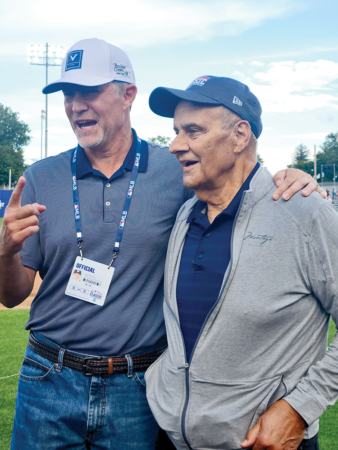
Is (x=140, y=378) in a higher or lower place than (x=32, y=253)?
lower

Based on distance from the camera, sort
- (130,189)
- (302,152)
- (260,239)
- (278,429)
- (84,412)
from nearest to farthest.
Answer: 1. (278,429)
2. (260,239)
3. (84,412)
4. (130,189)
5. (302,152)

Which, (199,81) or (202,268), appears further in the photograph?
(199,81)

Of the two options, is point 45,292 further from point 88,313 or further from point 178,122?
point 178,122

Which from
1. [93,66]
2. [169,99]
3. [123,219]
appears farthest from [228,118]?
[93,66]

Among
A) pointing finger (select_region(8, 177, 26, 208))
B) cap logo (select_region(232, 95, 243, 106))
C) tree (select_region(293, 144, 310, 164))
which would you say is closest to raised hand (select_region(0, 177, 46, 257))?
pointing finger (select_region(8, 177, 26, 208))

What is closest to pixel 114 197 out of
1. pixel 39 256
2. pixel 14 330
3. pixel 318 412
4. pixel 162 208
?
pixel 162 208

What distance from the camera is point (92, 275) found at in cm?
231

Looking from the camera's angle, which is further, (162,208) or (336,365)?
(162,208)

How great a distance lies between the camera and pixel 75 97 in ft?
8.30

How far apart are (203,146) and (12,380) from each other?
476 cm

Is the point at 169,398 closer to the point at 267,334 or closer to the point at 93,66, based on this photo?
the point at 267,334

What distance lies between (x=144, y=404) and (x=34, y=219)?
111cm

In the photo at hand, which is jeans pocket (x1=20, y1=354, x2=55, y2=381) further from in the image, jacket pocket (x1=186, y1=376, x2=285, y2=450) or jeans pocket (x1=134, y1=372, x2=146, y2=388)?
jacket pocket (x1=186, y1=376, x2=285, y2=450)

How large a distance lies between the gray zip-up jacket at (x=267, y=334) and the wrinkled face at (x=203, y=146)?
0.35 meters
